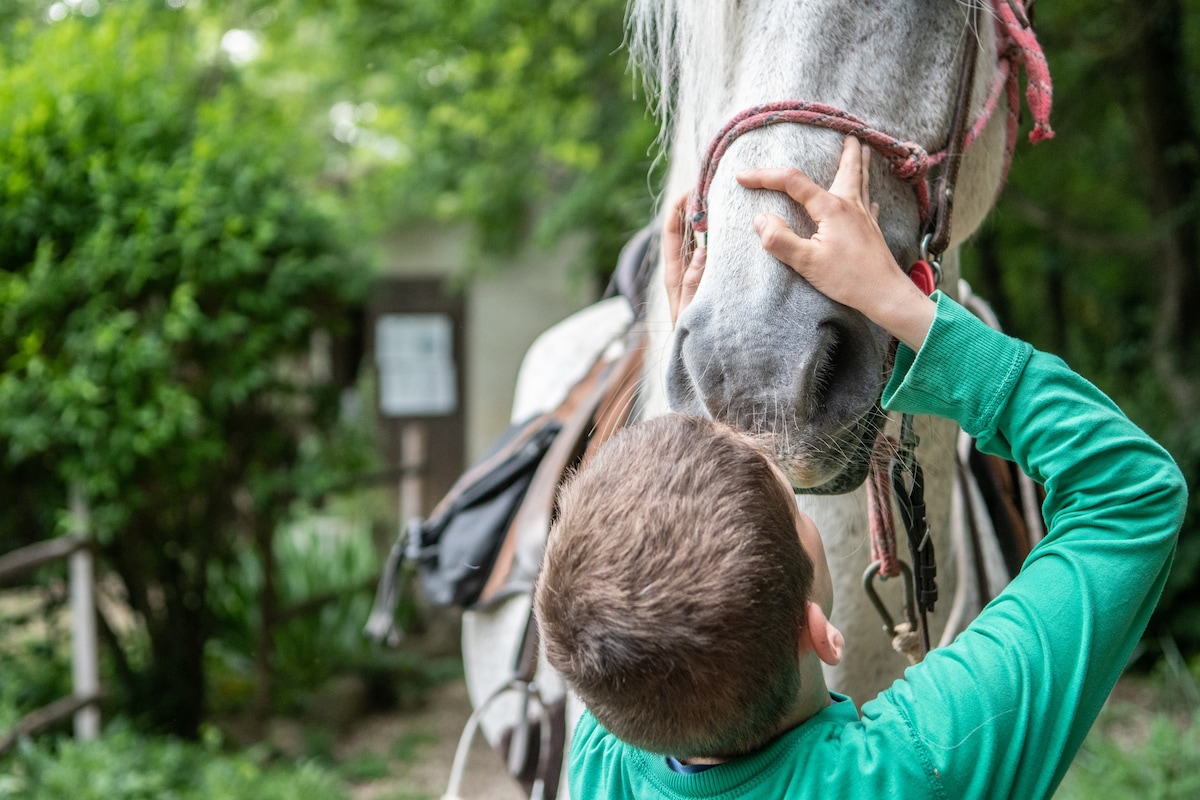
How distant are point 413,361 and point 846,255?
849 centimetres

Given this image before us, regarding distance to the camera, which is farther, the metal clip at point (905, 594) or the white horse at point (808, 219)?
the metal clip at point (905, 594)

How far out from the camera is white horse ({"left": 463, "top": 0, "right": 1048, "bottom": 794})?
985mm

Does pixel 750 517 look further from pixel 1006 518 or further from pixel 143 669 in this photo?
pixel 143 669

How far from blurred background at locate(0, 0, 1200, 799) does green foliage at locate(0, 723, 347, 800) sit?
14mm

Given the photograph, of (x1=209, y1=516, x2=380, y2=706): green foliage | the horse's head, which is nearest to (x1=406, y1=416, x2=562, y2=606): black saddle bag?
the horse's head

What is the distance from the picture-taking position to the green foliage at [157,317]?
11.1ft

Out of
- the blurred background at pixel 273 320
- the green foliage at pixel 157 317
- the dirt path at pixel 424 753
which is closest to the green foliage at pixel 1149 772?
the blurred background at pixel 273 320

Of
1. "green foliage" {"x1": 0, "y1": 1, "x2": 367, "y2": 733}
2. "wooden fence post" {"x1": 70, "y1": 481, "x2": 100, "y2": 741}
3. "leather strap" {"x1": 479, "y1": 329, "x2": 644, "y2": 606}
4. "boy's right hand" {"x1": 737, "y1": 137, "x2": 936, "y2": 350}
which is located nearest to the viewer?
"boy's right hand" {"x1": 737, "y1": 137, "x2": 936, "y2": 350}

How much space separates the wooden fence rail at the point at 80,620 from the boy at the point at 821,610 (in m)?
3.33

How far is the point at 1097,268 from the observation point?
26.3 ft

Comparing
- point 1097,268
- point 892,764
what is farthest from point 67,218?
point 1097,268

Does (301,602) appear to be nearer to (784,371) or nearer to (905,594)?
(905,594)

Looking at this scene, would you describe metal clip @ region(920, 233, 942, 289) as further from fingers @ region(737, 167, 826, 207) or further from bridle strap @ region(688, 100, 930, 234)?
fingers @ region(737, 167, 826, 207)

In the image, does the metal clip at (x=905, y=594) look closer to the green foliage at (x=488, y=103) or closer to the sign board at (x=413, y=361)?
the green foliage at (x=488, y=103)
